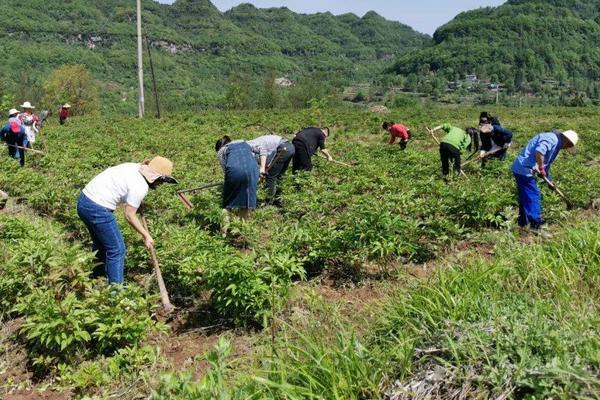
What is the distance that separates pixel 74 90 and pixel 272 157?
48110 mm

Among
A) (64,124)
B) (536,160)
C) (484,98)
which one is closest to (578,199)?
(536,160)

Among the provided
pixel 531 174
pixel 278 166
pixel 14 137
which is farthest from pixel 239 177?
pixel 14 137

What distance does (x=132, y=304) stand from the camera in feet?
12.4

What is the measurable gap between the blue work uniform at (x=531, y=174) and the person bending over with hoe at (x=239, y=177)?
3402 mm

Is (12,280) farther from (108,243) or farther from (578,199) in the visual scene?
(578,199)

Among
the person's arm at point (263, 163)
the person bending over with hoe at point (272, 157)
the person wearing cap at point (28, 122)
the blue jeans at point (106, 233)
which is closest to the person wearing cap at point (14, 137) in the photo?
the person wearing cap at point (28, 122)

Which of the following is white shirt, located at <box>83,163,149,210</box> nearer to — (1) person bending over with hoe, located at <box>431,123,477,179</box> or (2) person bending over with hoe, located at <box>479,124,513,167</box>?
(1) person bending over with hoe, located at <box>431,123,477,179</box>

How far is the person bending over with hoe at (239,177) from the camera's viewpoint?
6.29m

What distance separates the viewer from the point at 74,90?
1934 inches

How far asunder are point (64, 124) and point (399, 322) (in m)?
25.0

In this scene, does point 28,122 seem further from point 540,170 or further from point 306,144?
point 540,170

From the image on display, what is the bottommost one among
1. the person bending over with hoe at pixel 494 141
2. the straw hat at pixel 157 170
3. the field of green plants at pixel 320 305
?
the field of green plants at pixel 320 305

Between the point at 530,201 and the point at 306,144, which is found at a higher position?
the point at 306,144

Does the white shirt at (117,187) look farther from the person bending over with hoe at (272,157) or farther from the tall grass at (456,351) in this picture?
the person bending over with hoe at (272,157)
